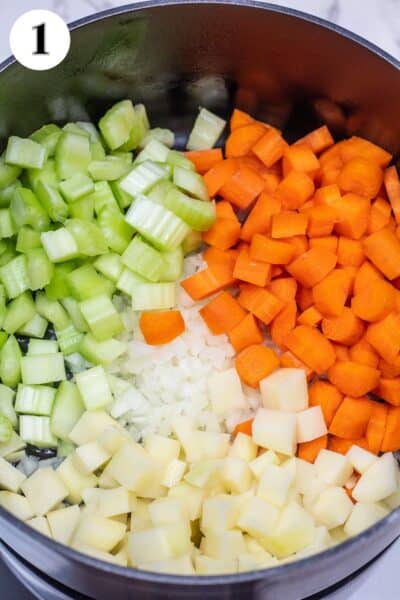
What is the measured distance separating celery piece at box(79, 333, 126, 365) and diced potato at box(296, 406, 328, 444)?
1.10ft

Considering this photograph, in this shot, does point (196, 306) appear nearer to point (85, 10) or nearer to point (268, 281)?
point (268, 281)

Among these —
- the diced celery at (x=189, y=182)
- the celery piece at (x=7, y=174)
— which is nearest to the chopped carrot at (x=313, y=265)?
the diced celery at (x=189, y=182)

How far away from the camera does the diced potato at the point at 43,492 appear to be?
1350 mm

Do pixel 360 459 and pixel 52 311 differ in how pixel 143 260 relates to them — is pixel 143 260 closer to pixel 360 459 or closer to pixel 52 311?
pixel 52 311

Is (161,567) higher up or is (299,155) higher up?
(299,155)

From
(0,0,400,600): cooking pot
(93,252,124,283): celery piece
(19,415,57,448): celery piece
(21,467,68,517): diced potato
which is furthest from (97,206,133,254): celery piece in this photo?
(21,467,68,517): diced potato

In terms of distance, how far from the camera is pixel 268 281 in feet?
5.06

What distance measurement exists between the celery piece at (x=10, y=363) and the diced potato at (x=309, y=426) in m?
0.49

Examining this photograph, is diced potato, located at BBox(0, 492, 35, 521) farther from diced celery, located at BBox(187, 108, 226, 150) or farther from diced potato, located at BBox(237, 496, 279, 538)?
diced celery, located at BBox(187, 108, 226, 150)

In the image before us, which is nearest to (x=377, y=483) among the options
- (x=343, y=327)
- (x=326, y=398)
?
(x=326, y=398)

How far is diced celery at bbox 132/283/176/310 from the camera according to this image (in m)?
1.53

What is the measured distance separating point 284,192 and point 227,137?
0.23 m

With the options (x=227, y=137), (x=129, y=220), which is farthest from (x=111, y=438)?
(x=227, y=137)

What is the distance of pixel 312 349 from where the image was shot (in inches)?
57.9
